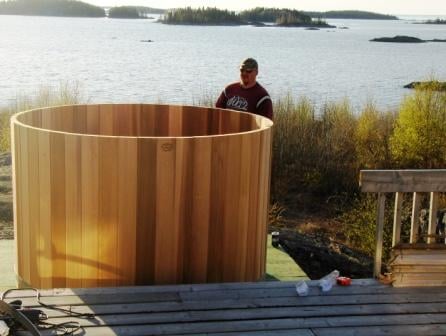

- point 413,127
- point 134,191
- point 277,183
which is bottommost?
point 277,183

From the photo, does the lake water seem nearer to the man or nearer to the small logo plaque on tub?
the man

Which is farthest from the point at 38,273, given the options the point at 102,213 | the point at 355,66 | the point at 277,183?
the point at 355,66

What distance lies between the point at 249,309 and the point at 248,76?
7.82 feet

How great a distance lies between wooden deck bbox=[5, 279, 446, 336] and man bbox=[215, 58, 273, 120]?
1.87m

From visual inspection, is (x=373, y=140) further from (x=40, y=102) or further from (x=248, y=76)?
(x=248, y=76)

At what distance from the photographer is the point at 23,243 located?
4.14 meters

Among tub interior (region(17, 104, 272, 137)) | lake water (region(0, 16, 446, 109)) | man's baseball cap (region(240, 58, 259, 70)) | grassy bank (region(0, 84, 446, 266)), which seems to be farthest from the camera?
lake water (region(0, 16, 446, 109))

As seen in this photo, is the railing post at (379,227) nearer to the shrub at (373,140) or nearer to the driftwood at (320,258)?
the driftwood at (320,258)

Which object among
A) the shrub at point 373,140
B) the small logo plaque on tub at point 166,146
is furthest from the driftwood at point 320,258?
the shrub at point 373,140

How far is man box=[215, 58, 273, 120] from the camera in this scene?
5531 millimetres

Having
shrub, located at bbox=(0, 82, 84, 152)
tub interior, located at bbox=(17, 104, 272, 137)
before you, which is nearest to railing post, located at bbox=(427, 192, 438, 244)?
tub interior, located at bbox=(17, 104, 272, 137)

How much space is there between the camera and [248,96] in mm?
5625

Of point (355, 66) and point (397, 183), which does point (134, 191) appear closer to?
point (397, 183)

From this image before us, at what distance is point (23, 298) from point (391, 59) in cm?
4331
